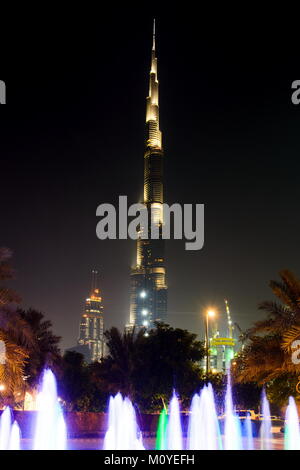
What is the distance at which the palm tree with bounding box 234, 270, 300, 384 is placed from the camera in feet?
46.7

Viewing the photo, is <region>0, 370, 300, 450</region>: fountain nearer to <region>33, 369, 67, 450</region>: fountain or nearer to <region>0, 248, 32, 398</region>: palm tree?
<region>33, 369, 67, 450</region>: fountain

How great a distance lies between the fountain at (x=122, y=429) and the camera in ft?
57.3

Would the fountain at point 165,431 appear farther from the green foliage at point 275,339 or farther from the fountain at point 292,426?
the green foliage at point 275,339

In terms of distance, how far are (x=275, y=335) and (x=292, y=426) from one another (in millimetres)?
6204

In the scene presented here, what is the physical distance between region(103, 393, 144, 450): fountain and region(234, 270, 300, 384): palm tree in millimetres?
4682

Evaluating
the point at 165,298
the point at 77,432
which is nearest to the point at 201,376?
the point at 77,432

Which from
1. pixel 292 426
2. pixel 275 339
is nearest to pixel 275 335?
pixel 275 339

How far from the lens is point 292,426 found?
19.1m

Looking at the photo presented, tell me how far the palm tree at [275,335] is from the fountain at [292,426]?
6.74 ft

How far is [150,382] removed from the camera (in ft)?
106

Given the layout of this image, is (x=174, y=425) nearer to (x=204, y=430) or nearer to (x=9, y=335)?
(x=204, y=430)

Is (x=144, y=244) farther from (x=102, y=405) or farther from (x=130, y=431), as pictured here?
(x=130, y=431)

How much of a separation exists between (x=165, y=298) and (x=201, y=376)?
536ft
